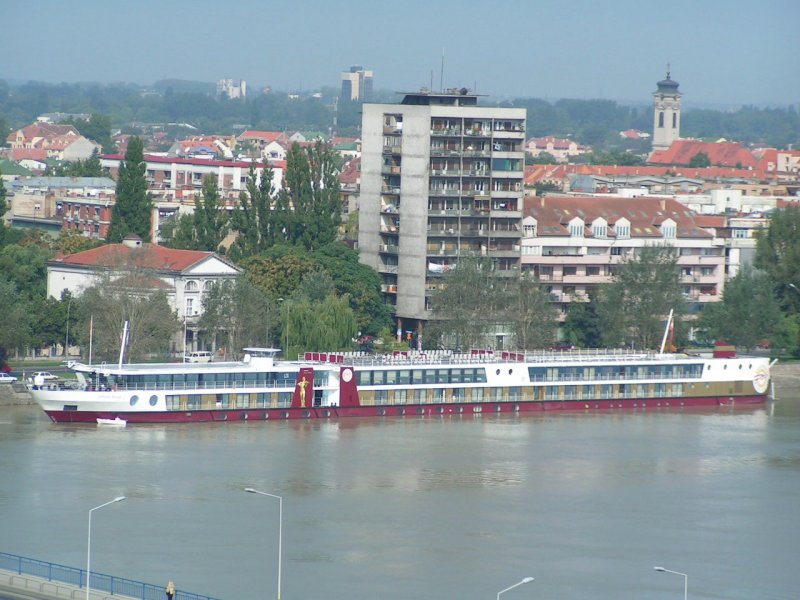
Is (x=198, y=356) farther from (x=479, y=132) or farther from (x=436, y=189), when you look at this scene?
(x=479, y=132)

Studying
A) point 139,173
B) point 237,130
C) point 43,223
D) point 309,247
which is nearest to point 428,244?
point 309,247

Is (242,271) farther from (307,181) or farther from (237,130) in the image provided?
(237,130)

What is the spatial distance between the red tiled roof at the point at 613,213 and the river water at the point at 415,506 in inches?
532

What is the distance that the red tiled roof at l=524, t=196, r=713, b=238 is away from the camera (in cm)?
5284

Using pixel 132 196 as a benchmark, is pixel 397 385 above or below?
below

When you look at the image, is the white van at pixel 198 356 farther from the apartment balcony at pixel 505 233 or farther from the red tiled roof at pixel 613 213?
the red tiled roof at pixel 613 213

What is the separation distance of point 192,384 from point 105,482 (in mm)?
7969

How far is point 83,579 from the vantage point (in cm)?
2281

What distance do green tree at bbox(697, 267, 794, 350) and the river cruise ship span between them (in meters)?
3.15

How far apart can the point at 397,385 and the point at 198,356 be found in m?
5.56

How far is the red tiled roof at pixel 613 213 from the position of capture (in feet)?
Result: 173

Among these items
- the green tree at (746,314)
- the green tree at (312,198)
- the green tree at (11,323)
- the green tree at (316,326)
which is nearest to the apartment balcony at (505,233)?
the green tree at (312,198)

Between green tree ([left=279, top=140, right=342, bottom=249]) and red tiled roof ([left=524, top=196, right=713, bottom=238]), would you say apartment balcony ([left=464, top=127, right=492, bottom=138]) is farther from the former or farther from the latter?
green tree ([left=279, top=140, right=342, bottom=249])

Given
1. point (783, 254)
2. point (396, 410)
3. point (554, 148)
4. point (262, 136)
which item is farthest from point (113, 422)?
point (554, 148)
